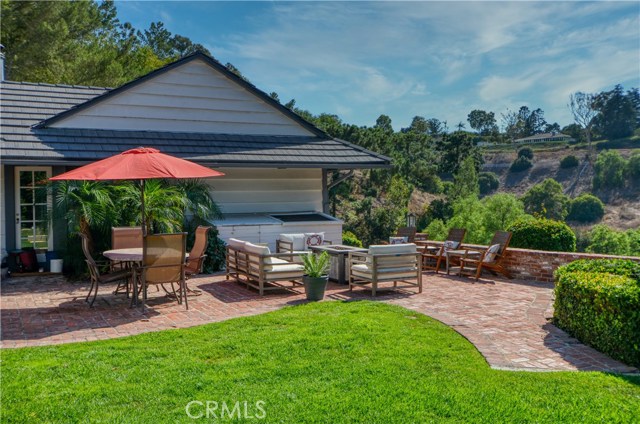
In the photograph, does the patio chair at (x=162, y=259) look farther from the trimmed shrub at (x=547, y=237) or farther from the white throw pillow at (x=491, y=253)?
the trimmed shrub at (x=547, y=237)

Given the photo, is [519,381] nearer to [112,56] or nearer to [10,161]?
[10,161]

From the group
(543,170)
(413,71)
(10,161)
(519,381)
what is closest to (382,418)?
(519,381)

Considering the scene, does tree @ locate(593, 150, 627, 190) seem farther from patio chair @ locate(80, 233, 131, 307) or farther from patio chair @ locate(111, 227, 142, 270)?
patio chair @ locate(80, 233, 131, 307)

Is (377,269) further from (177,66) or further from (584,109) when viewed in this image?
(584,109)

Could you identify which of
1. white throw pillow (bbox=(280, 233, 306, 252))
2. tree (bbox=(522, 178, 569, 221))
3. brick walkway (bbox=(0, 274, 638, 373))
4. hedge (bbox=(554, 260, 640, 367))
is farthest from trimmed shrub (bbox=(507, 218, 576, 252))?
tree (bbox=(522, 178, 569, 221))

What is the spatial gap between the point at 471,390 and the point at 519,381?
62cm

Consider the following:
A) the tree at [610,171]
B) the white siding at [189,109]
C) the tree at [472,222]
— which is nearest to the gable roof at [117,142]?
the white siding at [189,109]

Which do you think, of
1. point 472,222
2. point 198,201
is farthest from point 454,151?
point 198,201

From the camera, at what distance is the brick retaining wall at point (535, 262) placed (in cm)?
1109

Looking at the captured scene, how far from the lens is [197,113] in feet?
48.5

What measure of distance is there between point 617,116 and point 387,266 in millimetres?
79974

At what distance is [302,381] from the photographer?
4816 millimetres

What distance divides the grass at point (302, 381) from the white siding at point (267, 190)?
7972mm

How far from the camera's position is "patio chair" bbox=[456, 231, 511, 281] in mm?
11438
